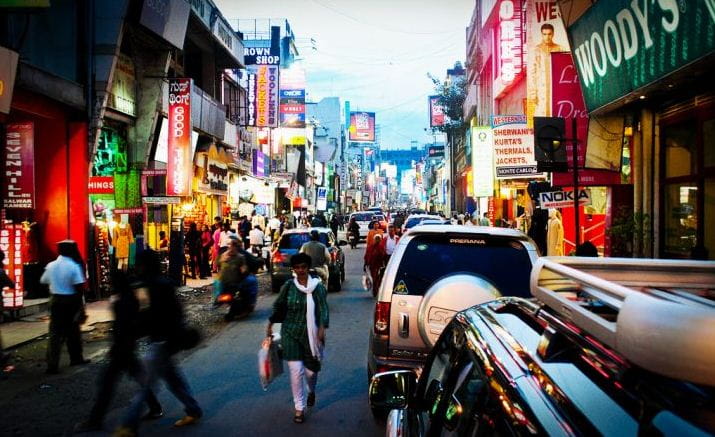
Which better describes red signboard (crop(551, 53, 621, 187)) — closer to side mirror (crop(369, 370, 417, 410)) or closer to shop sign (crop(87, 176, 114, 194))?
shop sign (crop(87, 176, 114, 194))

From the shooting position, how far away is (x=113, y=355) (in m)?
6.40

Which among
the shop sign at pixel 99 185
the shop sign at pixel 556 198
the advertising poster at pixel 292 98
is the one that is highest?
the advertising poster at pixel 292 98

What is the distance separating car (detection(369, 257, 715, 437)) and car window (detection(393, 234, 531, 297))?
3.02 meters

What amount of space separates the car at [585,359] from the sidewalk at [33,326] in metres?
8.49

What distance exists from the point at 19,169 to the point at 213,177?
17144 millimetres

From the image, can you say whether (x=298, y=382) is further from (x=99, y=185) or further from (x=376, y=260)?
(x=99, y=185)

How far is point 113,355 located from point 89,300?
404 inches

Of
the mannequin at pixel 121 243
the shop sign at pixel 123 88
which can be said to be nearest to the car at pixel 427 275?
the mannequin at pixel 121 243

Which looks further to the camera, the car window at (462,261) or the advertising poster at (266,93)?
the advertising poster at (266,93)

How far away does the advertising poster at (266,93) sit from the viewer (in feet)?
116

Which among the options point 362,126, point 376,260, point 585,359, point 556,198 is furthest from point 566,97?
point 362,126

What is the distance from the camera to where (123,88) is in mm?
19484

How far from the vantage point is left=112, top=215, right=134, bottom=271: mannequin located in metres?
17.6

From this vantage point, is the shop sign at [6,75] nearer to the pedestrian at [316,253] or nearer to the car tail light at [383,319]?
the pedestrian at [316,253]
